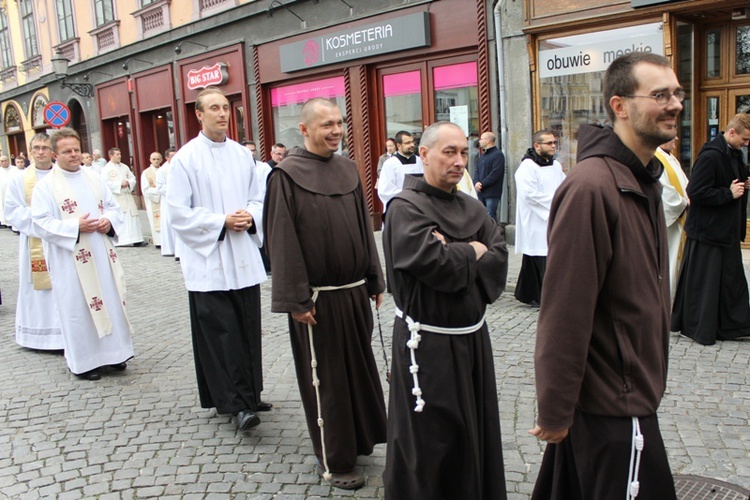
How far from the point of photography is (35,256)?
6906 millimetres

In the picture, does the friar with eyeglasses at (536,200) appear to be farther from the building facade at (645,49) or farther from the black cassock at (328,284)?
the black cassock at (328,284)

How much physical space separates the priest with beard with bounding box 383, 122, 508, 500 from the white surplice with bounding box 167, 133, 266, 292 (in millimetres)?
1694

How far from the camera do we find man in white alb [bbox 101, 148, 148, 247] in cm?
1514

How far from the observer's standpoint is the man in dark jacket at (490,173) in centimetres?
1116

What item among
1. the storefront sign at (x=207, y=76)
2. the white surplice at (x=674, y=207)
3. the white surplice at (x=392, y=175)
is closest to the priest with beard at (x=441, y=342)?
the white surplice at (x=674, y=207)

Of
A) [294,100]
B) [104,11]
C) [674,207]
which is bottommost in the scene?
[674,207]

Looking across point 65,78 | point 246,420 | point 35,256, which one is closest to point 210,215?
point 246,420

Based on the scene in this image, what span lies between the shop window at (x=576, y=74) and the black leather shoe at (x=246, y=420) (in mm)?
7267

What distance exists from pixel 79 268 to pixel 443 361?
3.99 m

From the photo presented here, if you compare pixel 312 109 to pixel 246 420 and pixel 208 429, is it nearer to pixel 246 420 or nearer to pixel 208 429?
pixel 246 420

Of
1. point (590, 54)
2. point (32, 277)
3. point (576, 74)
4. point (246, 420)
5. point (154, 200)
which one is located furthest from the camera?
point (154, 200)

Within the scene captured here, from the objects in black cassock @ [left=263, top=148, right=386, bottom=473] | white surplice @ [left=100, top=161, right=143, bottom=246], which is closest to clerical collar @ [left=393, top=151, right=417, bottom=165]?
black cassock @ [left=263, top=148, right=386, bottom=473]

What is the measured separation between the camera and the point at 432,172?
3.15 metres

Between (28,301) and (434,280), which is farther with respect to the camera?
(28,301)
